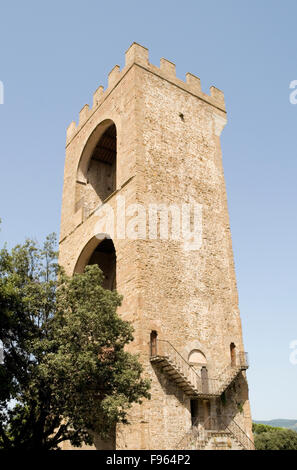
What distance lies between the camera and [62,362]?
10.3 meters

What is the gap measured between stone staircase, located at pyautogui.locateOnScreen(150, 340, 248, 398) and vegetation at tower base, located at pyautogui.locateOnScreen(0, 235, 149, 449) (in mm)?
2193

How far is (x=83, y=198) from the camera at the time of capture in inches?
829

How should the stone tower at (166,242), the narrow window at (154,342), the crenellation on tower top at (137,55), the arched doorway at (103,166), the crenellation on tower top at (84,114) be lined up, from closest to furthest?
the stone tower at (166,242) < the narrow window at (154,342) < the crenellation on tower top at (137,55) < the arched doorway at (103,166) < the crenellation on tower top at (84,114)

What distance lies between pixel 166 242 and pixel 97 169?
8.20m

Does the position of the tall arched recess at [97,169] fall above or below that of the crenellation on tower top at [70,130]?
below

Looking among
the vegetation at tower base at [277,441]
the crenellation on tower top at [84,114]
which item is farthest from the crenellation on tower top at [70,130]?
the vegetation at tower base at [277,441]

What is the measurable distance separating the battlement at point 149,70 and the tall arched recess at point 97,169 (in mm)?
1408

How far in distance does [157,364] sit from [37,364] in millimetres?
4105

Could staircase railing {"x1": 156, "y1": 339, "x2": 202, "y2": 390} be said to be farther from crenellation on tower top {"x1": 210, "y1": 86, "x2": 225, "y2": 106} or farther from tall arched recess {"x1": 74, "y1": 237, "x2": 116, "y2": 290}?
crenellation on tower top {"x1": 210, "y1": 86, "x2": 225, "y2": 106}

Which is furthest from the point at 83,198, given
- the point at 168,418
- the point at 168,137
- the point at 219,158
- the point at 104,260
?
the point at 168,418

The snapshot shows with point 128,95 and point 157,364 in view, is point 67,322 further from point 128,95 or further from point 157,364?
point 128,95

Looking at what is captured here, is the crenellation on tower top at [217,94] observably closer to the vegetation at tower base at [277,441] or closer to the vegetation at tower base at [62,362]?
the vegetation at tower base at [62,362]

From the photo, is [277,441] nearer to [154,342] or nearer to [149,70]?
[154,342]

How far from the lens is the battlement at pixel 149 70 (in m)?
18.9
